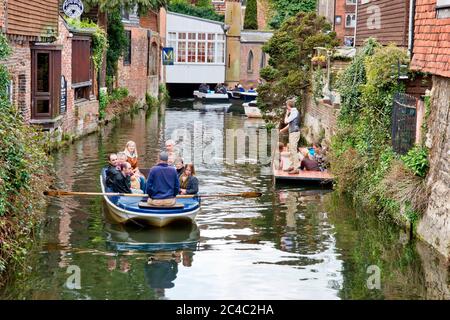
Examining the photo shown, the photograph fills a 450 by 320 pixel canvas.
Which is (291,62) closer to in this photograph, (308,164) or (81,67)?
(81,67)

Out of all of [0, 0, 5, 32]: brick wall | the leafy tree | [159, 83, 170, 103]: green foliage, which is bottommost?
[159, 83, 170, 103]: green foliage

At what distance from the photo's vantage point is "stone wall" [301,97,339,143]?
26909 mm

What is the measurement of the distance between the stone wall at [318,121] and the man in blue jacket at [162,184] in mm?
9259

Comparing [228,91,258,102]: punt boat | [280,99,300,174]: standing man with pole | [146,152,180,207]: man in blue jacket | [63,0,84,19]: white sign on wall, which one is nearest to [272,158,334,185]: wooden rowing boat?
[280,99,300,174]: standing man with pole

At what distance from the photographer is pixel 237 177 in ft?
83.6

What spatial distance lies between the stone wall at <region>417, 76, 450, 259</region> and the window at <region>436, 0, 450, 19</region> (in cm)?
116

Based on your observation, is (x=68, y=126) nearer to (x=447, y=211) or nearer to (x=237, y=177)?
(x=237, y=177)

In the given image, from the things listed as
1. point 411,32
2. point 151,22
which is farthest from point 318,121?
point 151,22

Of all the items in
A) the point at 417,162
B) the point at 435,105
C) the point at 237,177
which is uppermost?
the point at 435,105

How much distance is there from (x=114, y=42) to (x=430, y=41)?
29.4 m

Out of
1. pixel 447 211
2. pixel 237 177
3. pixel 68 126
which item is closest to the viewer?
pixel 447 211

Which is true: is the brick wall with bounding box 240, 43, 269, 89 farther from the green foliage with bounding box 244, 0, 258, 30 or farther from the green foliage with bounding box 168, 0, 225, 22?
the green foliage with bounding box 244, 0, 258, 30

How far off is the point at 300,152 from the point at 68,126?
10037 millimetres
